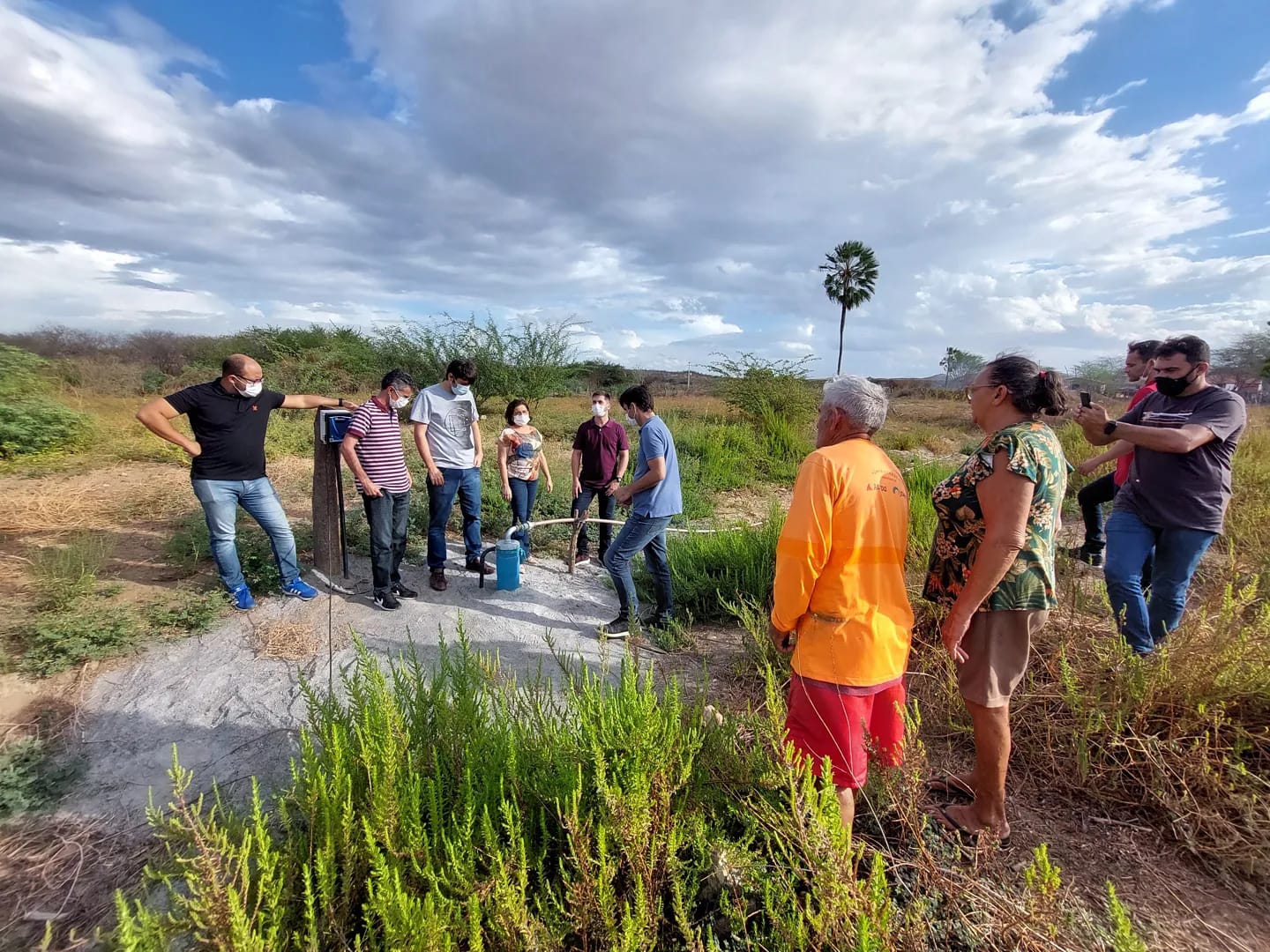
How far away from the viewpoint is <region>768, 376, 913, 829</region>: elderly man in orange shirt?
1.75 meters

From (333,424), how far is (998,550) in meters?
4.35

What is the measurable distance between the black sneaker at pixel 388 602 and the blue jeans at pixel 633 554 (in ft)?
Result: 5.40

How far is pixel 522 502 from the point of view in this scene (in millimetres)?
5445

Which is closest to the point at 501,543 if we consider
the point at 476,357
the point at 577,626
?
the point at 577,626

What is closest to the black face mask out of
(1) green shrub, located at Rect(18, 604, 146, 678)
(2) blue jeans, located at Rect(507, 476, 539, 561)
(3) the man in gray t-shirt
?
(3) the man in gray t-shirt

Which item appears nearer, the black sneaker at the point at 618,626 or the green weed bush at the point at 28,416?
the black sneaker at the point at 618,626

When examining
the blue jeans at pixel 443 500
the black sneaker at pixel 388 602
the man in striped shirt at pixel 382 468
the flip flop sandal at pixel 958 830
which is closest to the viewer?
the flip flop sandal at pixel 958 830

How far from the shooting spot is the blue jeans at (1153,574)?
287cm

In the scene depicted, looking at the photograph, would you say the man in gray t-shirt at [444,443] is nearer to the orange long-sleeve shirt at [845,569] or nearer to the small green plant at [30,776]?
the small green plant at [30,776]

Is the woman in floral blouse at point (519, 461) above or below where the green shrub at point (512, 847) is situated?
above

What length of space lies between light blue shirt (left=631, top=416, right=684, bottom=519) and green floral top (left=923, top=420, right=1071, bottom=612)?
207 centimetres

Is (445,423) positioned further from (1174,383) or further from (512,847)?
(1174,383)

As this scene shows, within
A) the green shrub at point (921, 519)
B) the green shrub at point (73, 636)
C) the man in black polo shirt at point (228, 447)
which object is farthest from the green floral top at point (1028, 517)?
the green shrub at point (73, 636)

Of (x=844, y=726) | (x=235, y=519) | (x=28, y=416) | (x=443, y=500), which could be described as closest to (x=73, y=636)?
(x=235, y=519)
